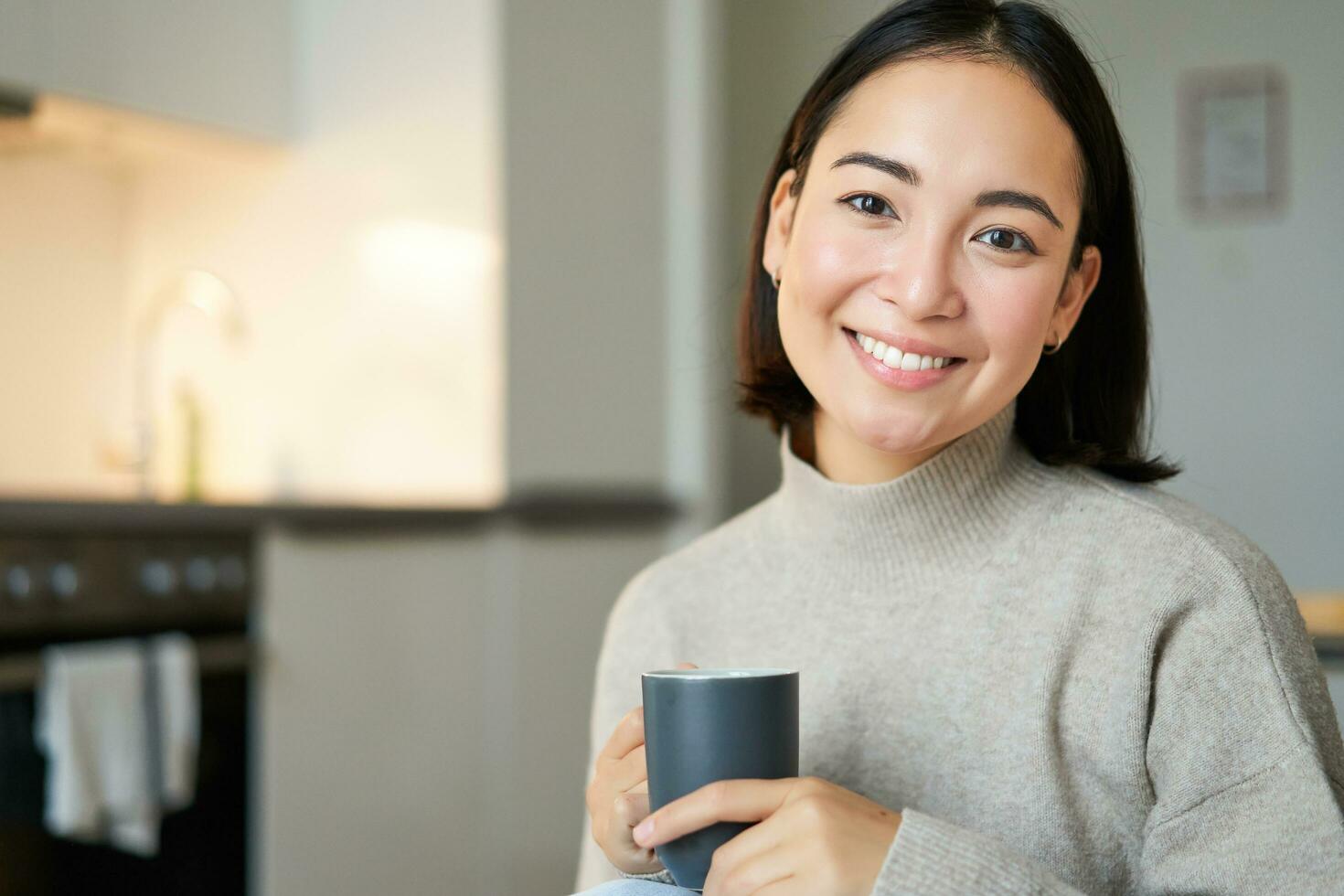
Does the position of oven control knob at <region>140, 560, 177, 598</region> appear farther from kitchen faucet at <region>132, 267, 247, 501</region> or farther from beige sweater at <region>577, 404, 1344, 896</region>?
beige sweater at <region>577, 404, 1344, 896</region>

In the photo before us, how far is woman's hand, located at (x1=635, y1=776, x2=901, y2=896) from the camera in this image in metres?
0.62

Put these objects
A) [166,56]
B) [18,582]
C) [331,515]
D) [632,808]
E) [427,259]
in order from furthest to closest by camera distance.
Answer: [427,259] → [166,56] → [331,515] → [18,582] → [632,808]

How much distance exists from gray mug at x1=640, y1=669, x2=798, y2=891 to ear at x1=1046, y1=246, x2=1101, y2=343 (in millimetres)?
333

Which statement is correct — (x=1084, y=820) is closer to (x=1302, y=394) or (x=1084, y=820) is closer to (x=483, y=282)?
(x=483, y=282)

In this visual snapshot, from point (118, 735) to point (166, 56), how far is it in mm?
1357

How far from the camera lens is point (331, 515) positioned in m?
2.33

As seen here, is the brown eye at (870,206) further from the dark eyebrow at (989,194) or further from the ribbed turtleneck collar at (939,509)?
the ribbed turtleneck collar at (939,509)

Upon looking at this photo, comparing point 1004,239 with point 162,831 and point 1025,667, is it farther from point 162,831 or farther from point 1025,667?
point 162,831

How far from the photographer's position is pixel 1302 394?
3.77m

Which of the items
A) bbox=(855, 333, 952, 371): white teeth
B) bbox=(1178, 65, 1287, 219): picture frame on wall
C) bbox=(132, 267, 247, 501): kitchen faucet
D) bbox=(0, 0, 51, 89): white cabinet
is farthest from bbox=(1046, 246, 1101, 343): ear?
bbox=(1178, 65, 1287, 219): picture frame on wall

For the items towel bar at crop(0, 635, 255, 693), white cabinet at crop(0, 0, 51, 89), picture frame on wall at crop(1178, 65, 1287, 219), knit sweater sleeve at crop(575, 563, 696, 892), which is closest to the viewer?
knit sweater sleeve at crop(575, 563, 696, 892)

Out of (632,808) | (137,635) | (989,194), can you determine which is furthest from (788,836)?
(137,635)

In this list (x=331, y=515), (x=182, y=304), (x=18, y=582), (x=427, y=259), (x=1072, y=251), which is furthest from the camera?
(x=182, y=304)

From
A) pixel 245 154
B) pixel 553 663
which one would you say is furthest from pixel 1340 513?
pixel 245 154
